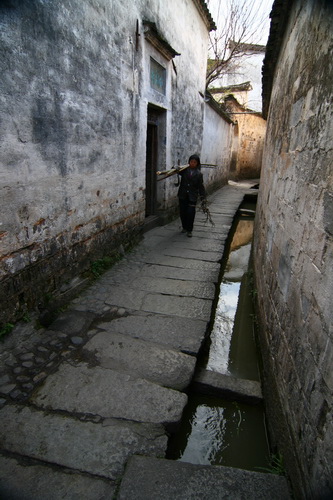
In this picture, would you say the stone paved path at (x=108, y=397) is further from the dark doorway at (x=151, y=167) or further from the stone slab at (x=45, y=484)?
the dark doorway at (x=151, y=167)

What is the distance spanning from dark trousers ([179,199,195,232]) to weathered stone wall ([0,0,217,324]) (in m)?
0.99

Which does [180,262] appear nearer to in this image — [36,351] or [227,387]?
[227,387]

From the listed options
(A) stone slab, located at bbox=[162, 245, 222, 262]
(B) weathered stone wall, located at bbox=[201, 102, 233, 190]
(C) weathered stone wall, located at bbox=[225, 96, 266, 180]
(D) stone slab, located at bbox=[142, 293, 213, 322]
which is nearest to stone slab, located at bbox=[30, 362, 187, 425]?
(D) stone slab, located at bbox=[142, 293, 213, 322]

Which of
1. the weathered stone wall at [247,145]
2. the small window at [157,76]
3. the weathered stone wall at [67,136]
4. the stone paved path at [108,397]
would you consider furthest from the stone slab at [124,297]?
the weathered stone wall at [247,145]

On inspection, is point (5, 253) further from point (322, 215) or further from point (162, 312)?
point (322, 215)

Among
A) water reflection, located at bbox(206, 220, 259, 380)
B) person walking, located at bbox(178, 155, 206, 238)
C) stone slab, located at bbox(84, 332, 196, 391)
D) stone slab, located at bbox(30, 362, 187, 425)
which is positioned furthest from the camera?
person walking, located at bbox(178, 155, 206, 238)

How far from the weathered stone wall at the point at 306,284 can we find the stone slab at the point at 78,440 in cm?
84

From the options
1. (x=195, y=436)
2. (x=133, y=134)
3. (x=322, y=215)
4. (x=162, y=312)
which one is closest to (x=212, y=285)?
(x=162, y=312)

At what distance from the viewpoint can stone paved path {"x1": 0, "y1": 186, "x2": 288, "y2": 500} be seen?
159 cm

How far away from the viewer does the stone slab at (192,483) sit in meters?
1.52

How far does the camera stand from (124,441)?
186cm

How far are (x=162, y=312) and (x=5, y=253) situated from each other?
1678 mm

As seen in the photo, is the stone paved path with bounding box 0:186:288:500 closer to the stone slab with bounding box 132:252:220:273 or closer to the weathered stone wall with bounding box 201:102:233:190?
the stone slab with bounding box 132:252:220:273

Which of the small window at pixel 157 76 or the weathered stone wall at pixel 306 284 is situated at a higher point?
the small window at pixel 157 76
